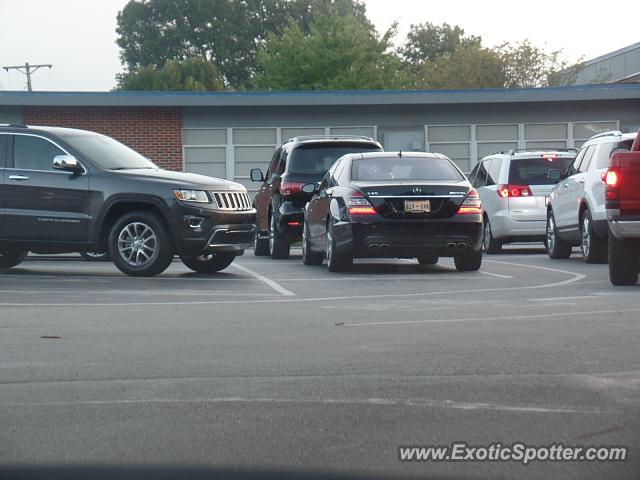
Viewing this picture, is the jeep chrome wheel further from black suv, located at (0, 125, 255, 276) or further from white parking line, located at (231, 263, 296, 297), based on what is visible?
white parking line, located at (231, 263, 296, 297)

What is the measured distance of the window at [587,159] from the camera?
18250 millimetres

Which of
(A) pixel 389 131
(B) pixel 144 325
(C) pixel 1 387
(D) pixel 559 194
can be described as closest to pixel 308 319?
(B) pixel 144 325

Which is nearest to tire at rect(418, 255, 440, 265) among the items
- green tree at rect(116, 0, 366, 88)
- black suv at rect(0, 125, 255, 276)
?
black suv at rect(0, 125, 255, 276)

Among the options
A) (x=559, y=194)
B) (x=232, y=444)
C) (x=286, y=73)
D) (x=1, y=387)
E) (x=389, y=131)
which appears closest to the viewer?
(x=232, y=444)

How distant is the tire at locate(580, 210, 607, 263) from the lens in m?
17.6

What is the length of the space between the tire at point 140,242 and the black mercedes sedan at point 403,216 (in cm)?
220

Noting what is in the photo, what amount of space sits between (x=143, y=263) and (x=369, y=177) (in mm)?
3047

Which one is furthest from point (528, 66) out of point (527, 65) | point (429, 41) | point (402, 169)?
point (402, 169)

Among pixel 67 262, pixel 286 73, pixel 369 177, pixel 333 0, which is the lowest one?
pixel 67 262

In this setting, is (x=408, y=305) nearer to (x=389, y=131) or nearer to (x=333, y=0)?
(x=389, y=131)

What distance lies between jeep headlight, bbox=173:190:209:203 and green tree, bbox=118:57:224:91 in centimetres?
6321

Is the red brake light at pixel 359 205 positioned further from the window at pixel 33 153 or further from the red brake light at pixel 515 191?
the red brake light at pixel 515 191

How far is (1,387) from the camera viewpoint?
22.4 ft

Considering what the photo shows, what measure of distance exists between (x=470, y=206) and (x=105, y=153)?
453cm
